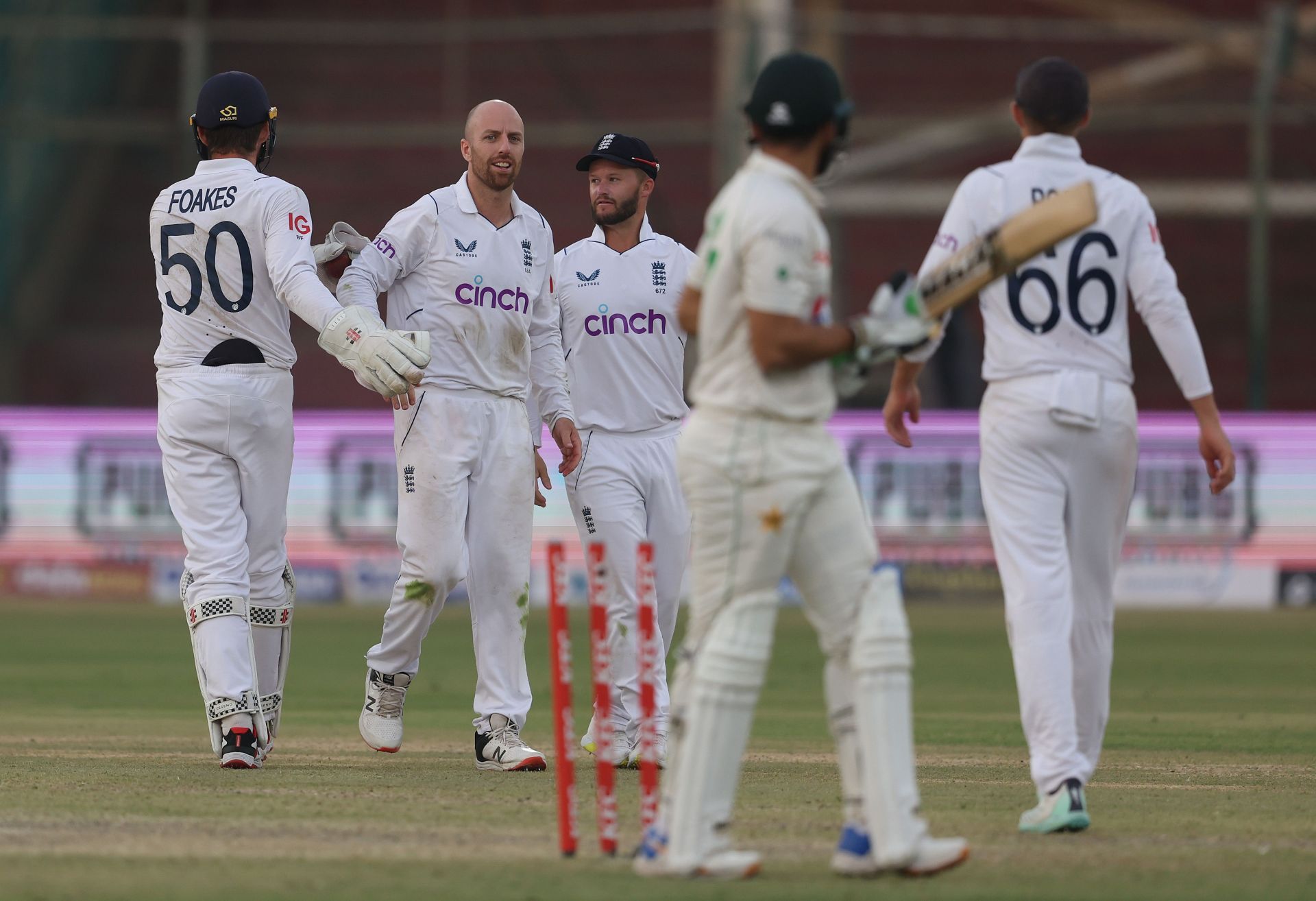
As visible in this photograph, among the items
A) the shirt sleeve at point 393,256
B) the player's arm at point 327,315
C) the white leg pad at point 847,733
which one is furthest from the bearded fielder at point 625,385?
the white leg pad at point 847,733

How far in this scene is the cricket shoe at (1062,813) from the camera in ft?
19.2

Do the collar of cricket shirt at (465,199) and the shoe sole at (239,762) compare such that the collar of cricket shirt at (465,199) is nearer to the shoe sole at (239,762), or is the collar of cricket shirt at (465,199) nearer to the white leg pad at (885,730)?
A: the shoe sole at (239,762)

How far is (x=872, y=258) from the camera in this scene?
24844 millimetres

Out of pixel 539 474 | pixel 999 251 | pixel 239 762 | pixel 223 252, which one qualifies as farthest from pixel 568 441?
pixel 999 251

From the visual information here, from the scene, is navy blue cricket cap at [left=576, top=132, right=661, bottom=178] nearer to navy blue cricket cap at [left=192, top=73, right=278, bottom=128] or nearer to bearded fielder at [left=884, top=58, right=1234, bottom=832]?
navy blue cricket cap at [left=192, top=73, right=278, bottom=128]

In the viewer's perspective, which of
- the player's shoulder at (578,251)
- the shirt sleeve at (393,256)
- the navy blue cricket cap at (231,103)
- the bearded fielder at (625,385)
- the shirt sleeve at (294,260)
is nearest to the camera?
the shirt sleeve at (294,260)

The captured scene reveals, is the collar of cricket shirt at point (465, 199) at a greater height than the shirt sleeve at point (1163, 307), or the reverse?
the collar of cricket shirt at point (465, 199)

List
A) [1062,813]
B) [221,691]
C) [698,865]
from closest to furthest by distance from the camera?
[698,865] < [1062,813] < [221,691]

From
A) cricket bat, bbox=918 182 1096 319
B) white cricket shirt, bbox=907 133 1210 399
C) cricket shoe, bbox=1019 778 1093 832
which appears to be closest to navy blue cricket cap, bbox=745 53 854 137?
cricket bat, bbox=918 182 1096 319

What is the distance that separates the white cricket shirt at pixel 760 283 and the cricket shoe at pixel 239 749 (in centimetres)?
278

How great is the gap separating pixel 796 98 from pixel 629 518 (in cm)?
324

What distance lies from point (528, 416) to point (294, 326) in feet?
45.8

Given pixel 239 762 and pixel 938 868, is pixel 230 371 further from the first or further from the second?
pixel 938 868

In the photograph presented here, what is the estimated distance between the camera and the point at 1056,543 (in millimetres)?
6121
